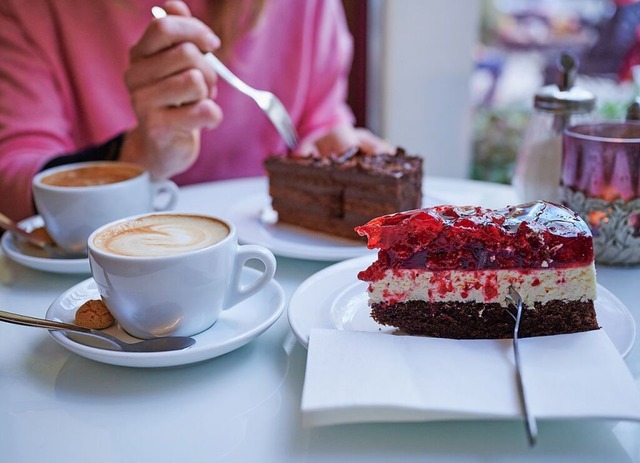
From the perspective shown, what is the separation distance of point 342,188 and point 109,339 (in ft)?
2.41

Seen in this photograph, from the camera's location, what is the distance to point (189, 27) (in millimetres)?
1357

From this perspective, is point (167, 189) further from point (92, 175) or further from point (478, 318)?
point (478, 318)

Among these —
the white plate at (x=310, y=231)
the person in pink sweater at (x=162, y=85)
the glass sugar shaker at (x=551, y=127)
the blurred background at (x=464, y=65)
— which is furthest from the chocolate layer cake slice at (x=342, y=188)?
the blurred background at (x=464, y=65)

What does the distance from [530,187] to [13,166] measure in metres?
1.26

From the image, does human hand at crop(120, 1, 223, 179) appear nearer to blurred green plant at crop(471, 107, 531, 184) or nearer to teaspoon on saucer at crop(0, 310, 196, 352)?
teaspoon on saucer at crop(0, 310, 196, 352)

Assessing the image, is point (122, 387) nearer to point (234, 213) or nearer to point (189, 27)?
point (234, 213)

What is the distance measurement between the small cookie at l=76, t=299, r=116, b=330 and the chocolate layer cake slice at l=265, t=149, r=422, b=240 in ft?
2.02

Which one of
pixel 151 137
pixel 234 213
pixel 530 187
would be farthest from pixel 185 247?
pixel 530 187

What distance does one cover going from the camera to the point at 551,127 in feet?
4.48

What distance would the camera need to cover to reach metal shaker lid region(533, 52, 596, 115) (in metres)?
1.30

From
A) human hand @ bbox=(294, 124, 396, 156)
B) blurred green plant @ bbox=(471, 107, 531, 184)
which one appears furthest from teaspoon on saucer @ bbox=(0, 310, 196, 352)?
blurred green plant @ bbox=(471, 107, 531, 184)

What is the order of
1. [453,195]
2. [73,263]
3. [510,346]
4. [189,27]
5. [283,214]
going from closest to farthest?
[510,346] < [73,263] < [189,27] < [283,214] < [453,195]

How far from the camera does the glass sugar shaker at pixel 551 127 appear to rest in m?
1.30

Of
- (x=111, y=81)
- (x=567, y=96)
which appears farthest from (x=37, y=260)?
(x=567, y=96)
